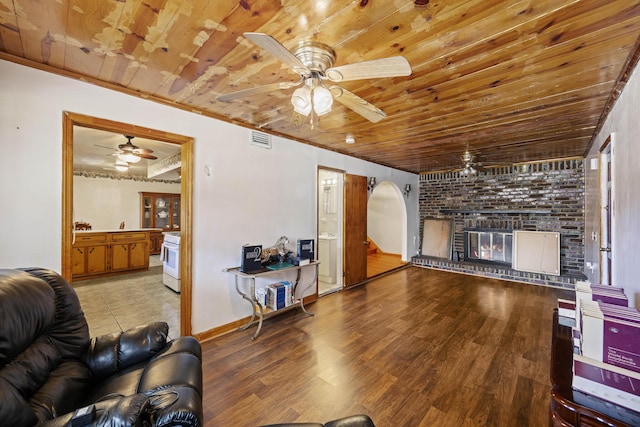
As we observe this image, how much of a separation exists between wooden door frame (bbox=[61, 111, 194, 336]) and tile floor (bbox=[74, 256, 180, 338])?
0.71 metres

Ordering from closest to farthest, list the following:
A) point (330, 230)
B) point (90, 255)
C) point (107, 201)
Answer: point (330, 230), point (90, 255), point (107, 201)

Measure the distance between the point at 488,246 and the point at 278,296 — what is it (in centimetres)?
490

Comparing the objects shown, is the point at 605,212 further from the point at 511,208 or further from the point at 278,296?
the point at 278,296

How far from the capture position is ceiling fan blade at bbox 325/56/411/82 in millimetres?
1265

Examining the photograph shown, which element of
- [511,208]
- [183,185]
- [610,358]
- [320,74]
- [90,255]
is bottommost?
[90,255]

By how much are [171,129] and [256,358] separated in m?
2.37

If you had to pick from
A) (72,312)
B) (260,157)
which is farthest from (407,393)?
(260,157)

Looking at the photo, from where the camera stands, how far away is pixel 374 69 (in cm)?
136

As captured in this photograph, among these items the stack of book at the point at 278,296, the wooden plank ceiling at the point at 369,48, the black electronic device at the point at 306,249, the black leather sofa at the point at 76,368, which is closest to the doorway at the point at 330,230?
the black electronic device at the point at 306,249

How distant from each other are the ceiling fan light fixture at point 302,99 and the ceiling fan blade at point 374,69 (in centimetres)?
20

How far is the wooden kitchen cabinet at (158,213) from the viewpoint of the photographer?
7719 millimetres

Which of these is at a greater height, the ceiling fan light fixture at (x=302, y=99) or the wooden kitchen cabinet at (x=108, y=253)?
the ceiling fan light fixture at (x=302, y=99)

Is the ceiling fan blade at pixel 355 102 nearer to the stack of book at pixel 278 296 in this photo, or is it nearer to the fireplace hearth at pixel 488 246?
the stack of book at pixel 278 296

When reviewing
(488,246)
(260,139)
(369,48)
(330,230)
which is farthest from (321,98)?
(488,246)
